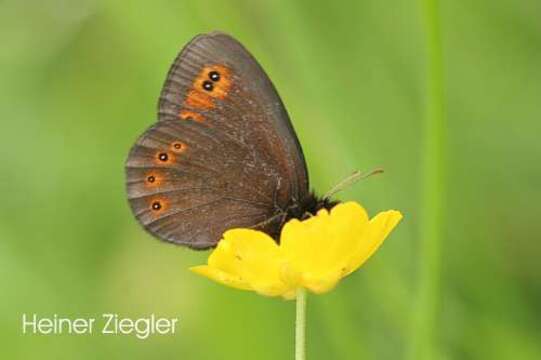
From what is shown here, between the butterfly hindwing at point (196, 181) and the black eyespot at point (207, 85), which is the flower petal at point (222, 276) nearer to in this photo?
the butterfly hindwing at point (196, 181)

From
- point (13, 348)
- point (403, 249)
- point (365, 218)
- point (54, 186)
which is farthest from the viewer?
point (54, 186)

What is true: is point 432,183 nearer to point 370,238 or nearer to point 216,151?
point 370,238

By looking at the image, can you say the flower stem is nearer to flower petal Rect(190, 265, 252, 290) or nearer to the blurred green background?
flower petal Rect(190, 265, 252, 290)

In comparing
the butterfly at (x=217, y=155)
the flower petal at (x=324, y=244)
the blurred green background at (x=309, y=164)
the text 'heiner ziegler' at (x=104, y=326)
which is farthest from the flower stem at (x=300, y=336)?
the text 'heiner ziegler' at (x=104, y=326)

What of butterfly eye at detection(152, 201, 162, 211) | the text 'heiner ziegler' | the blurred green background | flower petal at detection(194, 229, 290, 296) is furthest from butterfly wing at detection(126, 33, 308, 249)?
the text 'heiner ziegler'

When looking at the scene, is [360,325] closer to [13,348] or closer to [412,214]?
[412,214]

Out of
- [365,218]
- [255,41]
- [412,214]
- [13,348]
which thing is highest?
[255,41]

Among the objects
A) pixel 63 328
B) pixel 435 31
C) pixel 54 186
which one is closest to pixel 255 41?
pixel 54 186
